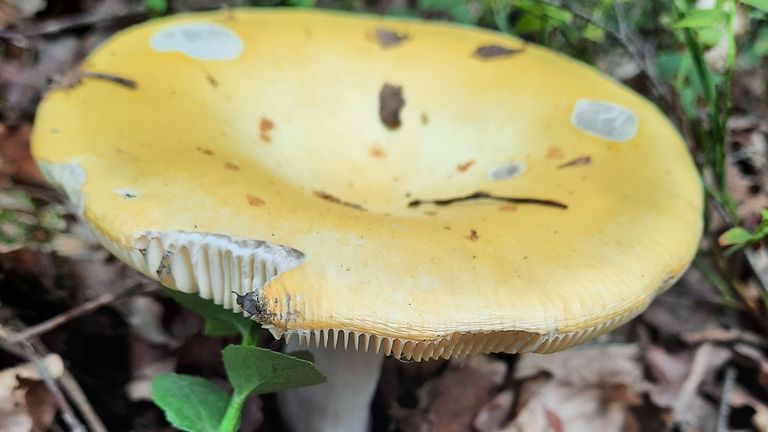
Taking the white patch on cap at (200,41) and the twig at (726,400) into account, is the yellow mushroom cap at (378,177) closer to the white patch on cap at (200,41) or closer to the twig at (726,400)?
the white patch on cap at (200,41)

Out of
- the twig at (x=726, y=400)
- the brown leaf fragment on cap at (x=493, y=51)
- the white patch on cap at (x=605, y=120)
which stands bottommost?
the twig at (x=726, y=400)

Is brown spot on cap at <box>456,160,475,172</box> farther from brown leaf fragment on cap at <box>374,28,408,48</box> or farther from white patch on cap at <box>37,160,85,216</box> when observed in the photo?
white patch on cap at <box>37,160,85,216</box>

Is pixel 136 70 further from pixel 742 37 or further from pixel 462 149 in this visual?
pixel 742 37

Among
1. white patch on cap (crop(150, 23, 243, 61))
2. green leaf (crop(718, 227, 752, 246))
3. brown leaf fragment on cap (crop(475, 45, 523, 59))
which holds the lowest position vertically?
green leaf (crop(718, 227, 752, 246))

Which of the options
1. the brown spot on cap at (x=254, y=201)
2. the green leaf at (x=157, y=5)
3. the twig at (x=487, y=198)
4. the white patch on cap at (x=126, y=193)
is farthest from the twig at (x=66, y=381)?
the green leaf at (x=157, y=5)

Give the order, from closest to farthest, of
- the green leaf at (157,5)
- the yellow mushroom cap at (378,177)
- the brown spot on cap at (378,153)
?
the yellow mushroom cap at (378,177) → the brown spot on cap at (378,153) → the green leaf at (157,5)

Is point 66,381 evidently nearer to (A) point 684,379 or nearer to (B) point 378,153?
(B) point 378,153

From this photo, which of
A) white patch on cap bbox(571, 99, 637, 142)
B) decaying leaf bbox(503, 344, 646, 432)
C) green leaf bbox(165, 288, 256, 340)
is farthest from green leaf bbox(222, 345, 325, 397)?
white patch on cap bbox(571, 99, 637, 142)
